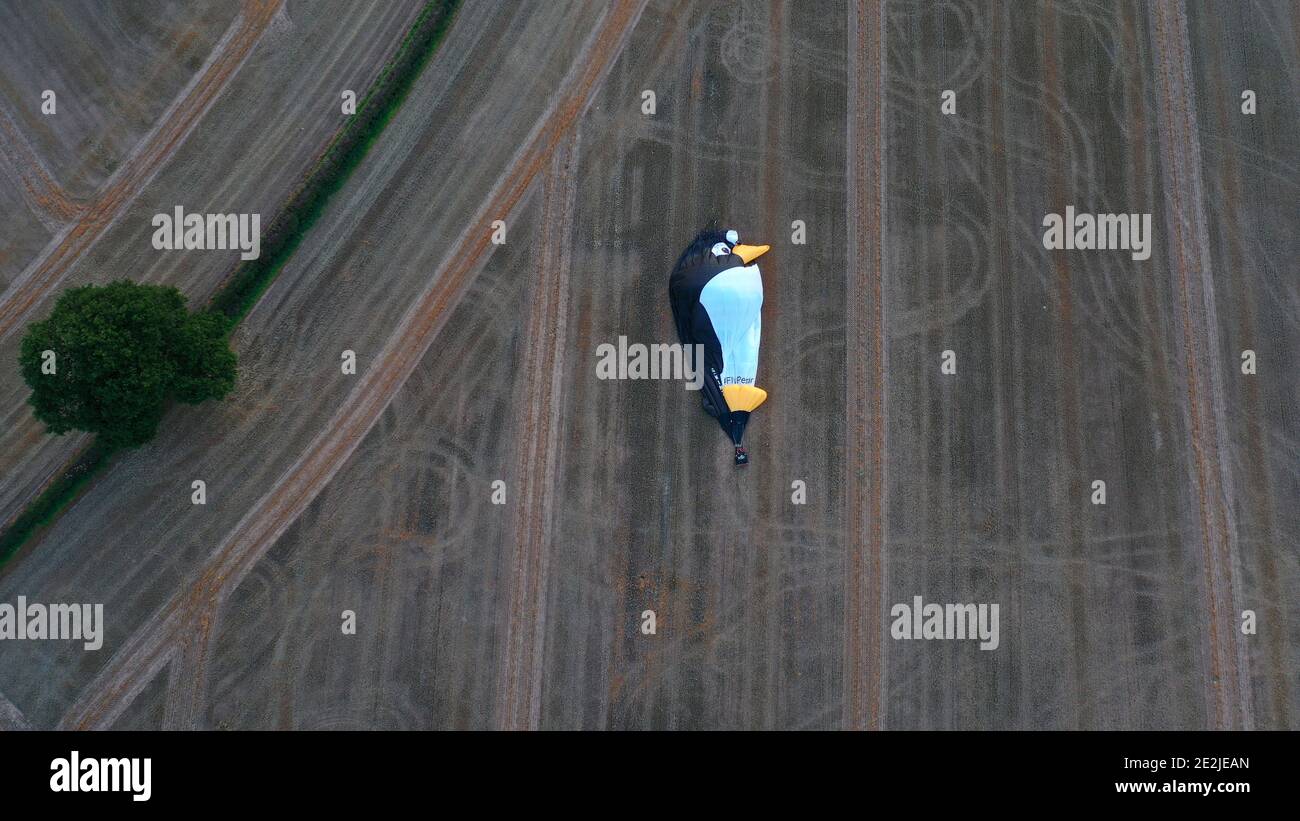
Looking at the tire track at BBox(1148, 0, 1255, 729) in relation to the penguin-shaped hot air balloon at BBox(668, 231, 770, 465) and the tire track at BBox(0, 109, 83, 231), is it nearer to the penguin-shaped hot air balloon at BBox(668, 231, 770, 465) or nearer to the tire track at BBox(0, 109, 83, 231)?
the penguin-shaped hot air balloon at BBox(668, 231, 770, 465)

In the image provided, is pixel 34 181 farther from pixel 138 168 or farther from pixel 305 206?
pixel 305 206

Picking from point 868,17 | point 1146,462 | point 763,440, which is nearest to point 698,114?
point 868,17

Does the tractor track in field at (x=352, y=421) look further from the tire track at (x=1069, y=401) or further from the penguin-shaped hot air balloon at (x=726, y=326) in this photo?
the tire track at (x=1069, y=401)

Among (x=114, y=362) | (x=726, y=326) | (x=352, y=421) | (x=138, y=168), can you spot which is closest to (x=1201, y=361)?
(x=726, y=326)

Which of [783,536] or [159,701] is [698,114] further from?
[159,701]

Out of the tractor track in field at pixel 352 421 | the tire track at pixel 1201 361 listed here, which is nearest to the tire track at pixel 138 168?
the tractor track in field at pixel 352 421

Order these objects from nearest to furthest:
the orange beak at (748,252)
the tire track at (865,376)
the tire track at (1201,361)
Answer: the tire track at (1201,361) → the tire track at (865,376) → the orange beak at (748,252)
